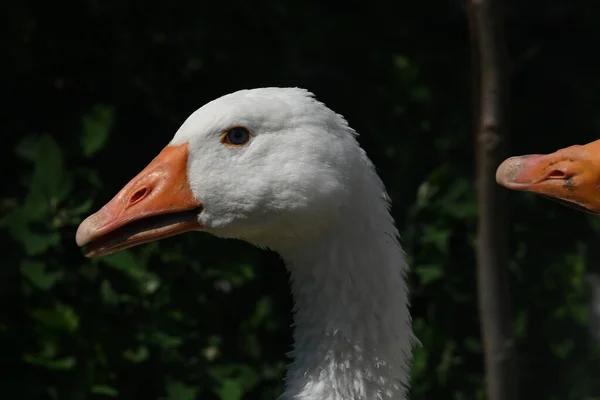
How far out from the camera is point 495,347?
145 inches

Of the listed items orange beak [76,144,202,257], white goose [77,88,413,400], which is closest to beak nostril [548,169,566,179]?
white goose [77,88,413,400]

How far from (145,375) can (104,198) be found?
64 cm

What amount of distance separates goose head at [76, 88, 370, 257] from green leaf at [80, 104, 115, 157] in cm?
106

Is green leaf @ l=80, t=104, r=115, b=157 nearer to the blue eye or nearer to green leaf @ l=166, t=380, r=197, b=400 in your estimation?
green leaf @ l=166, t=380, r=197, b=400

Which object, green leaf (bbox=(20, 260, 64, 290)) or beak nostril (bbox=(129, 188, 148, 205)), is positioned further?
green leaf (bbox=(20, 260, 64, 290))

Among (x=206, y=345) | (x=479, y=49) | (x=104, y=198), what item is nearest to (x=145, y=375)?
(x=206, y=345)

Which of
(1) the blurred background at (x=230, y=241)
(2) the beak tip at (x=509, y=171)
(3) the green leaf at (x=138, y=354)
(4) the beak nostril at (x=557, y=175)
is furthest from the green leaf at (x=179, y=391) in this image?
(4) the beak nostril at (x=557, y=175)

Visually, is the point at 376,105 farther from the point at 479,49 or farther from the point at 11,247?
the point at 11,247

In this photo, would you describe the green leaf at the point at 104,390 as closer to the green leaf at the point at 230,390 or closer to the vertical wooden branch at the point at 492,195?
the green leaf at the point at 230,390

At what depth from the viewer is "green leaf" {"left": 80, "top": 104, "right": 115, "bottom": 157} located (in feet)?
12.9

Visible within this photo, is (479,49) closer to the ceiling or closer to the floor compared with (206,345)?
closer to the ceiling

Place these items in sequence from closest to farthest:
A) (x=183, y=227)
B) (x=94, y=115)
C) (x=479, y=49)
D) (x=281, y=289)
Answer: (x=183, y=227) → (x=479, y=49) → (x=94, y=115) → (x=281, y=289)

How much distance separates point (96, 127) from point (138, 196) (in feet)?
3.74

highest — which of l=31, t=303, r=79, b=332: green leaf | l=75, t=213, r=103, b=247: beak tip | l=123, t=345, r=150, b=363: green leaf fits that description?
l=75, t=213, r=103, b=247: beak tip
